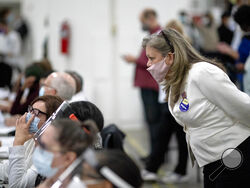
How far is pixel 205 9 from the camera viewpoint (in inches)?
441

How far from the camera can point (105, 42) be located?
9062 mm

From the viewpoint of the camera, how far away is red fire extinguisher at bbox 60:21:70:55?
8.85 metres

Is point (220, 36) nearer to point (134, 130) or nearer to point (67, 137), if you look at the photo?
point (134, 130)

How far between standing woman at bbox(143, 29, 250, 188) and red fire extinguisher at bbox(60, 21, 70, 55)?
5838 mm

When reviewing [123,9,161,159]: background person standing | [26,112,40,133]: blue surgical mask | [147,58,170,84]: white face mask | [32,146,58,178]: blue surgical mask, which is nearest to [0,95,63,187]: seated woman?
[26,112,40,133]: blue surgical mask

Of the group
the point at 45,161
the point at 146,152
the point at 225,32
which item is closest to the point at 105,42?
the point at 225,32

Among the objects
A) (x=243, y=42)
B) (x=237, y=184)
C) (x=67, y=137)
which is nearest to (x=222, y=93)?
(x=237, y=184)

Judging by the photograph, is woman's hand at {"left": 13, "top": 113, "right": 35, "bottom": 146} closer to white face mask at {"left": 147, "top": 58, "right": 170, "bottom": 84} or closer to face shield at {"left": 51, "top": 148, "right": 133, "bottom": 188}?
face shield at {"left": 51, "top": 148, "right": 133, "bottom": 188}

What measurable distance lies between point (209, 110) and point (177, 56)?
1.37 ft

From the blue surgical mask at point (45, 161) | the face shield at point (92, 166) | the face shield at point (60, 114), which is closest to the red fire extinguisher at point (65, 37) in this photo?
the face shield at point (60, 114)

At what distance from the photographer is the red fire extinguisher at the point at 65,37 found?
885 cm

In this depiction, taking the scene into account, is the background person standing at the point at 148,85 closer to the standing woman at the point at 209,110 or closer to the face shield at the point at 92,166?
the standing woman at the point at 209,110

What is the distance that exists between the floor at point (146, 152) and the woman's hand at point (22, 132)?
9.23 ft

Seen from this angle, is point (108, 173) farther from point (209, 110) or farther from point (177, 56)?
point (177, 56)
